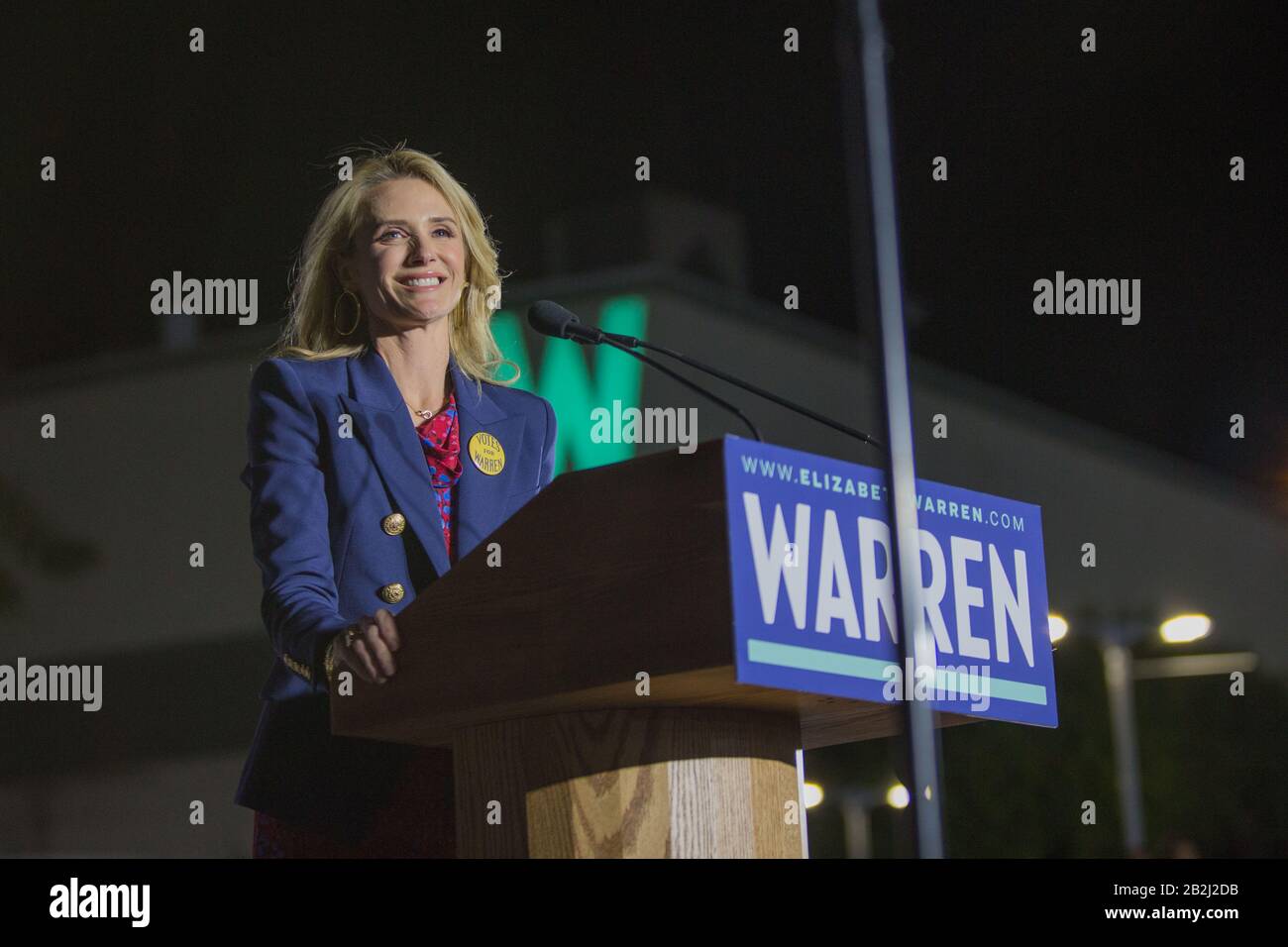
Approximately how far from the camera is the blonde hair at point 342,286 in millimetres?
2588

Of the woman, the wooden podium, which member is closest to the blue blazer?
the woman

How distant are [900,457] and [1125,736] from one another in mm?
11776

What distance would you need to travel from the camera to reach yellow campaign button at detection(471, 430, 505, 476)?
2467 mm

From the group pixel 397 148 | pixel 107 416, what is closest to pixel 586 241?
pixel 107 416

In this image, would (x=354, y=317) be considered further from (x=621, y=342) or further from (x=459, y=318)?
(x=621, y=342)

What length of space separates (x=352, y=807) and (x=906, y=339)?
3.38 ft

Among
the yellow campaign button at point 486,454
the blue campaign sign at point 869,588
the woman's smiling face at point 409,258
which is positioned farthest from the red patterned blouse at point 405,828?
the blue campaign sign at point 869,588

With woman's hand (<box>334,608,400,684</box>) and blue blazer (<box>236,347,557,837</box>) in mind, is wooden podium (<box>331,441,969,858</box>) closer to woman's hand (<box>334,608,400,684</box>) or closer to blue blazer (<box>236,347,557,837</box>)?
woman's hand (<box>334,608,400,684</box>)

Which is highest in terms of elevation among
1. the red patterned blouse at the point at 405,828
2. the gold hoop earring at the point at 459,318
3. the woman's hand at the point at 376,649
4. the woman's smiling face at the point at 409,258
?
the woman's smiling face at the point at 409,258

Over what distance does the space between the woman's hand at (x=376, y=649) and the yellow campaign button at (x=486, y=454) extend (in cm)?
46

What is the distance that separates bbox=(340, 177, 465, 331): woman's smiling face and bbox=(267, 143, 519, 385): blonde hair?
24mm

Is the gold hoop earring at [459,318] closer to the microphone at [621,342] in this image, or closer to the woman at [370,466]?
the woman at [370,466]

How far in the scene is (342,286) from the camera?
8.59 feet
